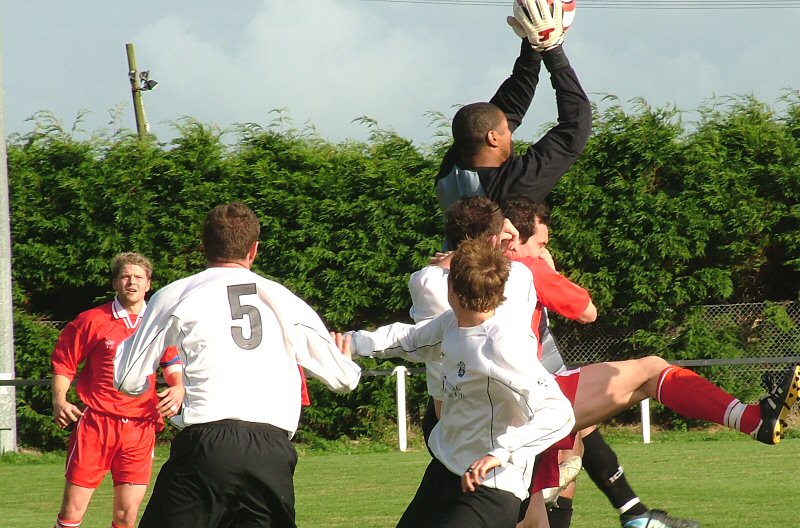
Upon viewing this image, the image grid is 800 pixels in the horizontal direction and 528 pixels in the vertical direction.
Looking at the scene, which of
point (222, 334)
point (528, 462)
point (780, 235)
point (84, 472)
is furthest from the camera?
point (780, 235)

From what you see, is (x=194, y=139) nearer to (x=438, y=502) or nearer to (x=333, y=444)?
(x=333, y=444)

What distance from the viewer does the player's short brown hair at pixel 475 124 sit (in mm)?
5156

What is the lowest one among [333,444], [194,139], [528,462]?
[333,444]

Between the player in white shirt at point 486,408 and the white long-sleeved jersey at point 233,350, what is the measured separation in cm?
48

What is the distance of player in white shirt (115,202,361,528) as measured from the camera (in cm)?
433

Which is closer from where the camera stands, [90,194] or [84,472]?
[84,472]

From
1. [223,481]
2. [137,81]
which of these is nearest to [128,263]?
[223,481]

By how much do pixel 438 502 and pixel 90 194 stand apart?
11.4 metres

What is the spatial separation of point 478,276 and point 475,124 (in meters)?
1.36

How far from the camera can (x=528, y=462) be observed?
4.10 metres

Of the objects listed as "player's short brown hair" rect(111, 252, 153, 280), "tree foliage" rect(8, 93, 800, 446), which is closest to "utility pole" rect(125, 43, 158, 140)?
"tree foliage" rect(8, 93, 800, 446)

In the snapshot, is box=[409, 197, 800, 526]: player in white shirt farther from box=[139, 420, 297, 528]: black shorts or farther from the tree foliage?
the tree foliage

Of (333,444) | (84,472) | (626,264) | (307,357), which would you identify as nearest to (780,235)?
(626,264)

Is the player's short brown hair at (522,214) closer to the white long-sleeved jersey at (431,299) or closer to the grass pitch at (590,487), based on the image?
the white long-sleeved jersey at (431,299)
